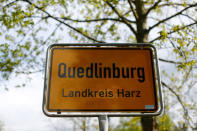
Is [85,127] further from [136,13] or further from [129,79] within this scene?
[129,79]

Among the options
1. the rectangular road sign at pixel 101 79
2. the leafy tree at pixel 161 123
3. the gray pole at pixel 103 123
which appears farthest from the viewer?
the leafy tree at pixel 161 123

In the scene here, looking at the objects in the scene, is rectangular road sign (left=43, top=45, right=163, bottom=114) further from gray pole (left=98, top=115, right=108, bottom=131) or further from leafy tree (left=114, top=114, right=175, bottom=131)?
leafy tree (left=114, top=114, right=175, bottom=131)

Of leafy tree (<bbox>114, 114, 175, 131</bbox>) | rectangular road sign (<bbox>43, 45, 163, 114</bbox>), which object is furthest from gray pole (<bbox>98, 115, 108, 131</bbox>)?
leafy tree (<bbox>114, 114, 175, 131</bbox>)

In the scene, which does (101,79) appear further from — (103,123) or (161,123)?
(161,123)

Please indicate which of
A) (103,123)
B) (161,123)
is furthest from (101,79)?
(161,123)

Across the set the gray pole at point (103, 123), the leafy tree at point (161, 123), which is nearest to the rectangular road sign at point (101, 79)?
the gray pole at point (103, 123)

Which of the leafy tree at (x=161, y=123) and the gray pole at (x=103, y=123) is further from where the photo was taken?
the leafy tree at (x=161, y=123)

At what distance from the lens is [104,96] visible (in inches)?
56.0

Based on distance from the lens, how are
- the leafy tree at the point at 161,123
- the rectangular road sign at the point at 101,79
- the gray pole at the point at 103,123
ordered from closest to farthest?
the gray pole at the point at 103,123 → the rectangular road sign at the point at 101,79 → the leafy tree at the point at 161,123

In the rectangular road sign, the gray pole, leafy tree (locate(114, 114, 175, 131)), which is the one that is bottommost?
leafy tree (locate(114, 114, 175, 131))

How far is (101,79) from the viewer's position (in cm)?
149

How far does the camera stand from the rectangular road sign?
1.40m

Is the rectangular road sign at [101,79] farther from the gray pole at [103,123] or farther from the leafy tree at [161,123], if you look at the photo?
the leafy tree at [161,123]

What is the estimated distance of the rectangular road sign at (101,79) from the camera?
140 cm
